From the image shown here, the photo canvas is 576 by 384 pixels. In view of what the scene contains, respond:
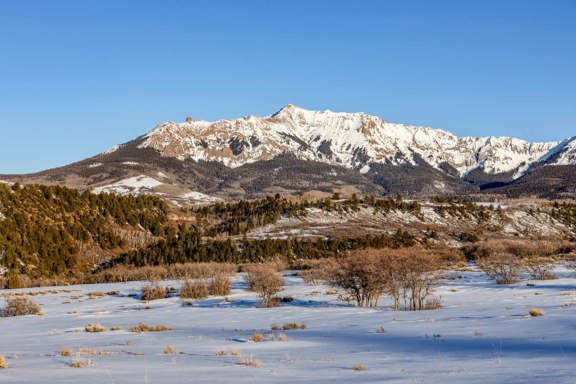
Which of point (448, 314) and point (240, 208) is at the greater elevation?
point (240, 208)

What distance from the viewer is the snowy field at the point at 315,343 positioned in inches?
513

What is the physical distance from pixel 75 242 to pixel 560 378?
239 feet

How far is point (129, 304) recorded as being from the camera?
Result: 3838 cm

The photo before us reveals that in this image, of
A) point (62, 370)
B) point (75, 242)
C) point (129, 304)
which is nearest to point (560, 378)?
point (62, 370)

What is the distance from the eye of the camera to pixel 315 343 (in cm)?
1916

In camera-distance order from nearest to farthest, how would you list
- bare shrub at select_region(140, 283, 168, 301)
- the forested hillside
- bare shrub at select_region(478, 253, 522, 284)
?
bare shrub at select_region(478, 253, 522, 284)
bare shrub at select_region(140, 283, 168, 301)
the forested hillside

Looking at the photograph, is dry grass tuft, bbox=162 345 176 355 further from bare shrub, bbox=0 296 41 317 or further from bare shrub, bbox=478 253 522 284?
bare shrub, bbox=478 253 522 284

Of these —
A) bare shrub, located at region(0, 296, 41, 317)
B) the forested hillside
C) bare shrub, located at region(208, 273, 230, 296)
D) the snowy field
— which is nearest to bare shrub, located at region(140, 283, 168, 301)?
bare shrub, located at region(208, 273, 230, 296)

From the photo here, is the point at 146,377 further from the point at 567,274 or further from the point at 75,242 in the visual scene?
the point at 75,242

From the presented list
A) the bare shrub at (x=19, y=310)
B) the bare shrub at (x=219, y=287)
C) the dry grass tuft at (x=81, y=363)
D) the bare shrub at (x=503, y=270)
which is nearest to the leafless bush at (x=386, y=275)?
the bare shrub at (x=503, y=270)

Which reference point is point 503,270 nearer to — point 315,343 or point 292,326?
point 292,326

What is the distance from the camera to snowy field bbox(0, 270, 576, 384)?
13031 millimetres

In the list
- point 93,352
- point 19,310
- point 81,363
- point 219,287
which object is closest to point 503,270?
point 219,287

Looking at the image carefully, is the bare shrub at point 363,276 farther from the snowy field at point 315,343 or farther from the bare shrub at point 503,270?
the bare shrub at point 503,270
